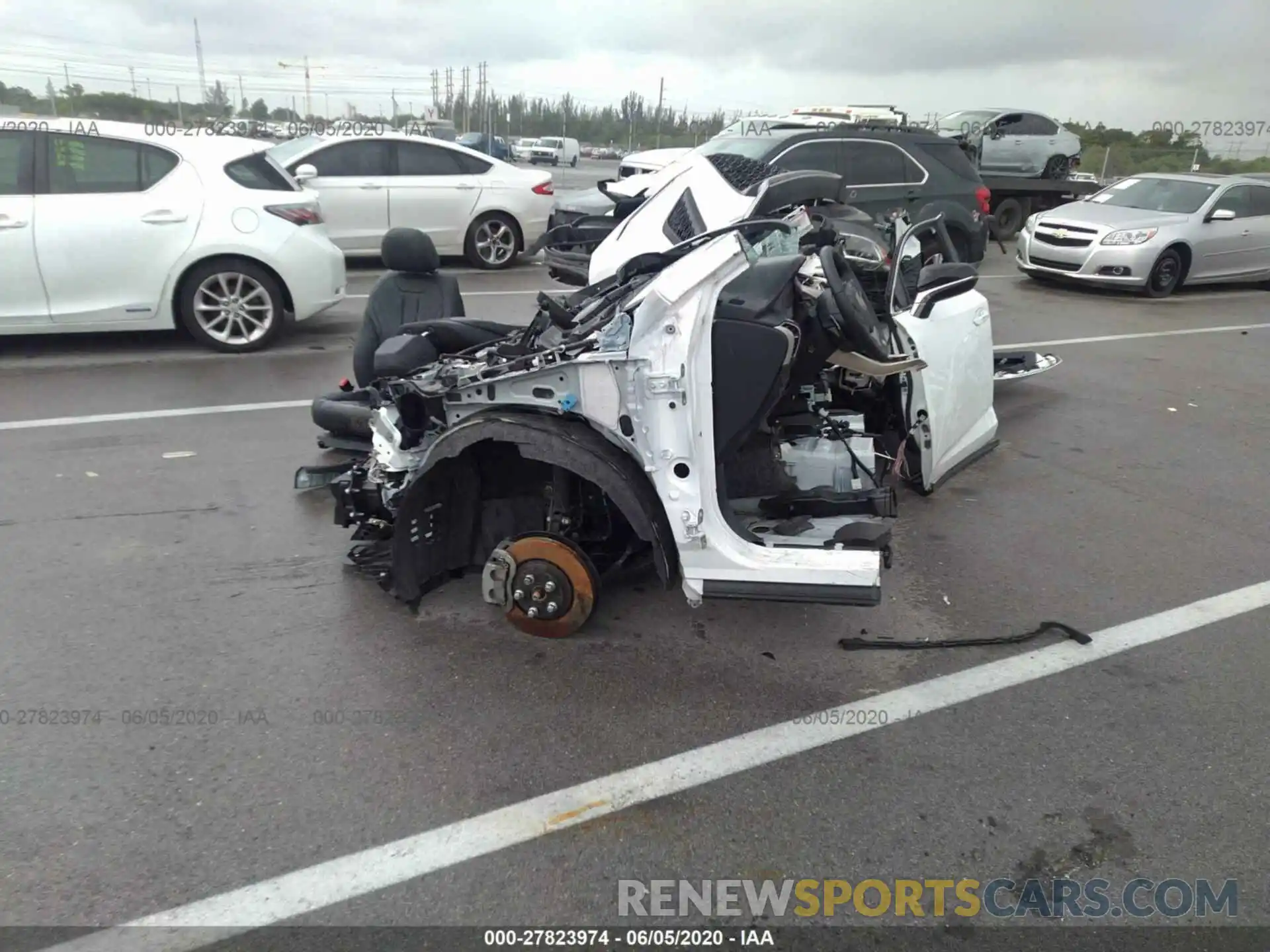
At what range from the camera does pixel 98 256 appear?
7016 mm

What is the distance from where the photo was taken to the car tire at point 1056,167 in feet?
63.8

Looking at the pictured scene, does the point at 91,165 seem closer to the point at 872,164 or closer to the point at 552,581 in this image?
the point at 552,581

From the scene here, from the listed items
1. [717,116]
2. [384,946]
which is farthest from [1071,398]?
[717,116]

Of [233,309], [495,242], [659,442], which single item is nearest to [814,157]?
[495,242]

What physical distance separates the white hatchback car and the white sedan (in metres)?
3.35

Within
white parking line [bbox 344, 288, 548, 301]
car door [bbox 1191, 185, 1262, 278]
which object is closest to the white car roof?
white parking line [bbox 344, 288, 548, 301]

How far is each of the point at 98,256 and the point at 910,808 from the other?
6991mm

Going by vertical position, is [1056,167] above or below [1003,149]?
below

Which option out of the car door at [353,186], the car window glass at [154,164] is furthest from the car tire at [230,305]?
the car door at [353,186]

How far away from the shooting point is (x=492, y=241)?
40.4 ft

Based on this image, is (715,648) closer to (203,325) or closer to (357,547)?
(357,547)

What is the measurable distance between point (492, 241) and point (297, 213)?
482 cm

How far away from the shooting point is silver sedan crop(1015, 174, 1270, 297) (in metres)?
12.3

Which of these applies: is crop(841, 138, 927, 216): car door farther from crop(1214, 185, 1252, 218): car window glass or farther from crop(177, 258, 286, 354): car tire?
crop(177, 258, 286, 354): car tire
